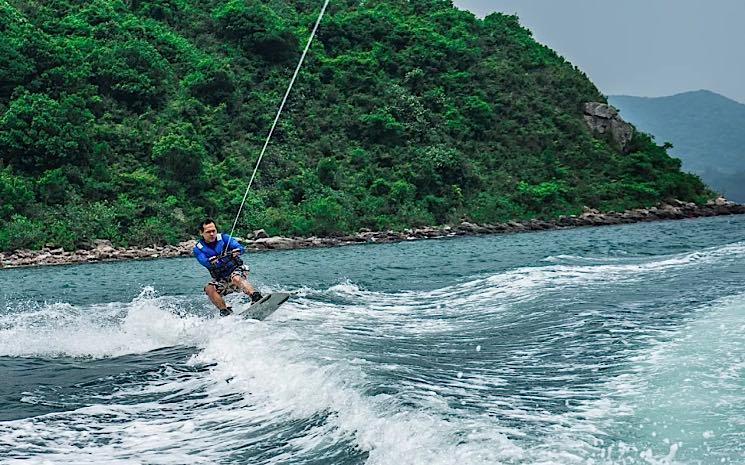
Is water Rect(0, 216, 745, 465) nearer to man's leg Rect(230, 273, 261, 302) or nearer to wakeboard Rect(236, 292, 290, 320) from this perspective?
wakeboard Rect(236, 292, 290, 320)

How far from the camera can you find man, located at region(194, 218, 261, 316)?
10438 mm

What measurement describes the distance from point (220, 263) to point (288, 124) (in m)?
35.0

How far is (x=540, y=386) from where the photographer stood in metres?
5.82

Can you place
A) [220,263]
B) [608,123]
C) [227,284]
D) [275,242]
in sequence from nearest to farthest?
[220,263]
[227,284]
[275,242]
[608,123]

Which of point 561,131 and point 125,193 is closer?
point 125,193

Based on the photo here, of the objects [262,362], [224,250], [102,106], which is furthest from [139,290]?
[102,106]

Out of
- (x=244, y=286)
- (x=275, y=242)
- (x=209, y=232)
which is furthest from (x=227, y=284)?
(x=275, y=242)

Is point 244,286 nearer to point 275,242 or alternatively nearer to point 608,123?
point 275,242

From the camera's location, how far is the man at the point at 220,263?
34.2 ft

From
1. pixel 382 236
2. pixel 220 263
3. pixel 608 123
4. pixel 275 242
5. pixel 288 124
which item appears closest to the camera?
pixel 220 263

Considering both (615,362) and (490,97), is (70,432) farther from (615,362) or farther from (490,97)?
(490,97)

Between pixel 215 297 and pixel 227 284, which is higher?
pixel 227 284

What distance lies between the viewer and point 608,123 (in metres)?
53.8

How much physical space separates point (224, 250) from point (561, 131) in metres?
45.3
